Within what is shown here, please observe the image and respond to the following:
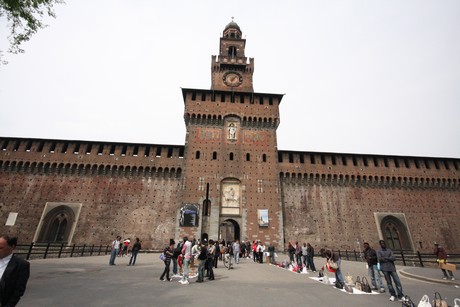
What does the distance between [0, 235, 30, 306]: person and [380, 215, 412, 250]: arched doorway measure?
98.7 feet

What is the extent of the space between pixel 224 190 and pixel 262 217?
4.70 metres

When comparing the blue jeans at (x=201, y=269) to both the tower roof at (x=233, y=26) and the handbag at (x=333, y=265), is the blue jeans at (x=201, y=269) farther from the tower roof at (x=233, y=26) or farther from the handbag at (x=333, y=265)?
the tower roof at (x=233, y=26)

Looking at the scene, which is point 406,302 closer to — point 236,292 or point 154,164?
point 236,292

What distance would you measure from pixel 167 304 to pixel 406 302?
520cm

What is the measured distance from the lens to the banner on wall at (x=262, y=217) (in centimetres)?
2407

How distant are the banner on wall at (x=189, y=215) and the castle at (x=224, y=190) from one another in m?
0.10

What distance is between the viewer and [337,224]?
25.8 metres

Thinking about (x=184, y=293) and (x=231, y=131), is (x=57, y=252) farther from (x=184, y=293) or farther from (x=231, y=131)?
(x=231, y=131)

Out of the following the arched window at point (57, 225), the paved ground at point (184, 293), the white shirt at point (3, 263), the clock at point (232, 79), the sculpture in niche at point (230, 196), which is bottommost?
the paved ground at point (184, 293)

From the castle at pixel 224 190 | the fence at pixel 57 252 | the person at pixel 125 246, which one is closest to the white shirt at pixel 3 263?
the fence at pixel 57 252

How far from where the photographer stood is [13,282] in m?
3.31

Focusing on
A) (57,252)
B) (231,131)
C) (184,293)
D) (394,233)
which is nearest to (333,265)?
(184,293)

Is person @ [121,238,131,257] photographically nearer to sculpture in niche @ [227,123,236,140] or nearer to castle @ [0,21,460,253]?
castle @ [0,21,460,253]

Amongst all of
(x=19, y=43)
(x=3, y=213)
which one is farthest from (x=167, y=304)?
(x=3, y=213)
